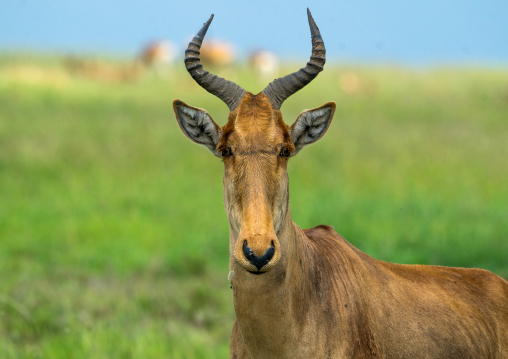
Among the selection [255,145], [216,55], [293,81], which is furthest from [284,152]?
[216,55]

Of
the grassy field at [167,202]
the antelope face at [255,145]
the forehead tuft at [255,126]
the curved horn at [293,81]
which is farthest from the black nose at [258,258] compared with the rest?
the grassy field at [167,202]

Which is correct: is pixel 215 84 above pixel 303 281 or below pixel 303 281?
above

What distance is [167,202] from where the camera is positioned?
58.6 ft

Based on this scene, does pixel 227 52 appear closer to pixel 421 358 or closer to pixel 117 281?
pixel 117 281

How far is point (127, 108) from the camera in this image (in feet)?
91.6

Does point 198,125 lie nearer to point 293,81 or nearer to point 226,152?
point 226,152

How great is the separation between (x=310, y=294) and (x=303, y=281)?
91 mm

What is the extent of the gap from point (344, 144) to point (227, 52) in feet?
65.7

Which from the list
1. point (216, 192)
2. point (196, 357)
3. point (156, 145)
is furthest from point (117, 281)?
point (156, 145)

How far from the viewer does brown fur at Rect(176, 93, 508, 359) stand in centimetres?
443

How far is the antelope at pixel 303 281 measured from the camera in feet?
14.6

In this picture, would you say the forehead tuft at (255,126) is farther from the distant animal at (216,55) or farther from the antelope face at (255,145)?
the distant animal at (216,55)

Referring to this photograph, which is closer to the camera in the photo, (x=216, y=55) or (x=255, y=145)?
(x=255, y=145)

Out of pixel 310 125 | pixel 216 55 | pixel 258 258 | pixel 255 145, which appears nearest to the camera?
pixel 258 258
